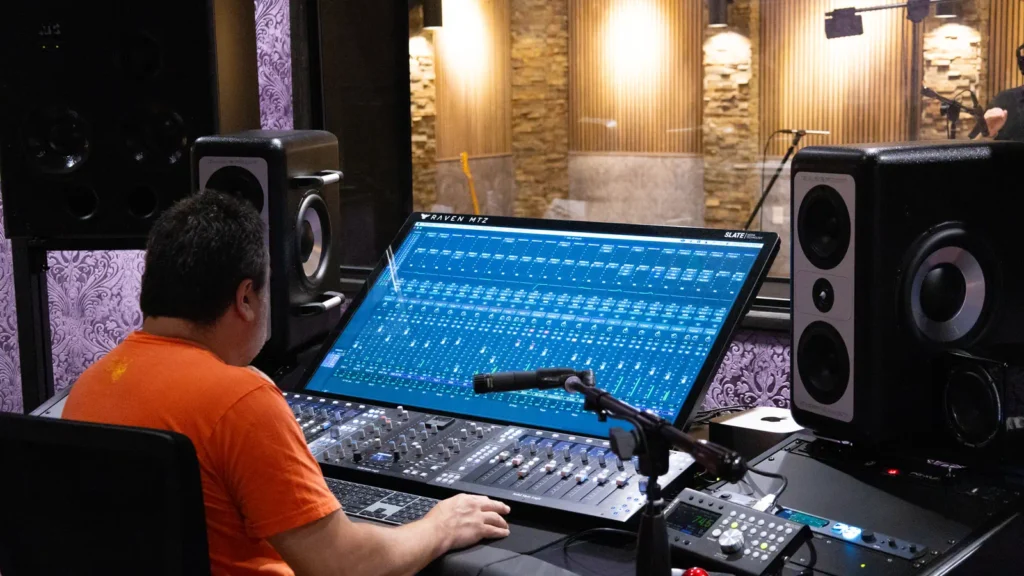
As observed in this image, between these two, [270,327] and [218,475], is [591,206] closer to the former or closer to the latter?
[270,327]

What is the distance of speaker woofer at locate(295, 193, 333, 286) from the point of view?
246cm

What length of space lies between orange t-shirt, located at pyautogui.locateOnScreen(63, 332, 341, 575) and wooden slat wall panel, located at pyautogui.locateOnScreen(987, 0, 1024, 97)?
6.79 feet

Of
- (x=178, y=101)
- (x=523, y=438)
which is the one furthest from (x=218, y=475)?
(x=178, y=101)

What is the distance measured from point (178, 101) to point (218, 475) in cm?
146

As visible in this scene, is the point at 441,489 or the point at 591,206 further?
the point at 591,206

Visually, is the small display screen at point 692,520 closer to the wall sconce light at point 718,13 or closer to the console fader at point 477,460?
the console fader at point 477,460

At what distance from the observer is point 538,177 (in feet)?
13.8

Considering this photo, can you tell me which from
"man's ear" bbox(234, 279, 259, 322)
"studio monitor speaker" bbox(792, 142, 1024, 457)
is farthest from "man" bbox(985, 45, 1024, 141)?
"man's ear" bbox(234, 279, 259, 322)

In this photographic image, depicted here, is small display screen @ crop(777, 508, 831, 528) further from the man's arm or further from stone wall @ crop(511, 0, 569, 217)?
stone wall @ crop(511, 0, 569, 217)

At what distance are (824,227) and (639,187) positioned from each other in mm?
2058

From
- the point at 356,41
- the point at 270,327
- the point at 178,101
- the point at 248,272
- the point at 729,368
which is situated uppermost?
the point at 356,41

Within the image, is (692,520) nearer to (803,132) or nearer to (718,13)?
(803,132)

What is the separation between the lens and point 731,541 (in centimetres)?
140

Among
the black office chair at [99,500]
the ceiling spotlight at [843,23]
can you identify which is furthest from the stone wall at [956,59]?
the black office chair at [99,500]
